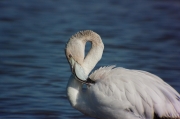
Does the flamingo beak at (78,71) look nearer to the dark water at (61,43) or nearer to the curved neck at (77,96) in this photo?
the curved neck at (77,96)

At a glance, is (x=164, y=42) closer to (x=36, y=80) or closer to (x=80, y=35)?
(x=36, y=80)

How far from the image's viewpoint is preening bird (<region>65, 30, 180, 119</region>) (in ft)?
24.3

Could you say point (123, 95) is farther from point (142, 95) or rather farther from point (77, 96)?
point (77, 96)

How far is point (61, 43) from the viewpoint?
12.8 meters

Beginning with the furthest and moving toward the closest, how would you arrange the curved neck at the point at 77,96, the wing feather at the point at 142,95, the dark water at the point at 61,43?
the dark water at the point at 61,43
the curved neck at the point at 77,96
the wing feather at the point at 142,95

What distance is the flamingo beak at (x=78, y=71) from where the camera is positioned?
7660mm

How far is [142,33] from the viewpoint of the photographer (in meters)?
13.7

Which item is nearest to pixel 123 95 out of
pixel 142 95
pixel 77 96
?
pixel 142 95

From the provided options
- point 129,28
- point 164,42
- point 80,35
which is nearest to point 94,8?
point 129,28

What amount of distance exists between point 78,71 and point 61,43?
5.09 metres

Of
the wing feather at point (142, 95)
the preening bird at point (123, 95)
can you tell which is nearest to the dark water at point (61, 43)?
the preening bird at point (123, 95)

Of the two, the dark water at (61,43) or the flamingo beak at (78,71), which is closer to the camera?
the flamingo beak at (78,71)

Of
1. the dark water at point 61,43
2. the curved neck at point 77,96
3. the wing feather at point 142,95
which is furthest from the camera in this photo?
the dark water at point 61,43

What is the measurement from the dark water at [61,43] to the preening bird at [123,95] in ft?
4.59
